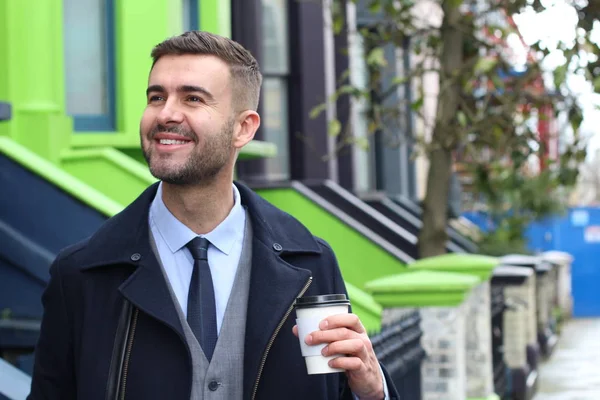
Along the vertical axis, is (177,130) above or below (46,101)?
below

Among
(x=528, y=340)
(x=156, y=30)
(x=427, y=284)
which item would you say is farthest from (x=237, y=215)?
(x=528, y=340)

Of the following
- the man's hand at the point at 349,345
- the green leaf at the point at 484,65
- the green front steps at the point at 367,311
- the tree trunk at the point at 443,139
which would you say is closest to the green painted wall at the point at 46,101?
the green front steps at the point at 367,311

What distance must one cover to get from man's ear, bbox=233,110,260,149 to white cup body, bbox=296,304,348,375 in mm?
559

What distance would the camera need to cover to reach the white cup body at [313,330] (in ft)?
7.93

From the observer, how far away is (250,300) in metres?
2.64

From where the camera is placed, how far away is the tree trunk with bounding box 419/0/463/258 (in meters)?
10.8

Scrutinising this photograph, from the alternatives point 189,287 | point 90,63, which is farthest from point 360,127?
point 189,287

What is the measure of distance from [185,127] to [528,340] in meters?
12.3

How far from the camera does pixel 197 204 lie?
8.87ft

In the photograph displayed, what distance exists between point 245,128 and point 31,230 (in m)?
3.52

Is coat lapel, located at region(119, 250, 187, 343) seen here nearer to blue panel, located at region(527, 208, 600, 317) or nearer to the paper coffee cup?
the paper coffee cup

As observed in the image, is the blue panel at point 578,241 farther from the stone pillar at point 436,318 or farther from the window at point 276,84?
the stone pillar at point 436,318

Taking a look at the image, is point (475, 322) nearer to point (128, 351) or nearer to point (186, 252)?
point (186, 252)

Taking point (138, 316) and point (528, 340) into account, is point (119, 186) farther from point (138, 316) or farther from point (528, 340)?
point (528, 340)
